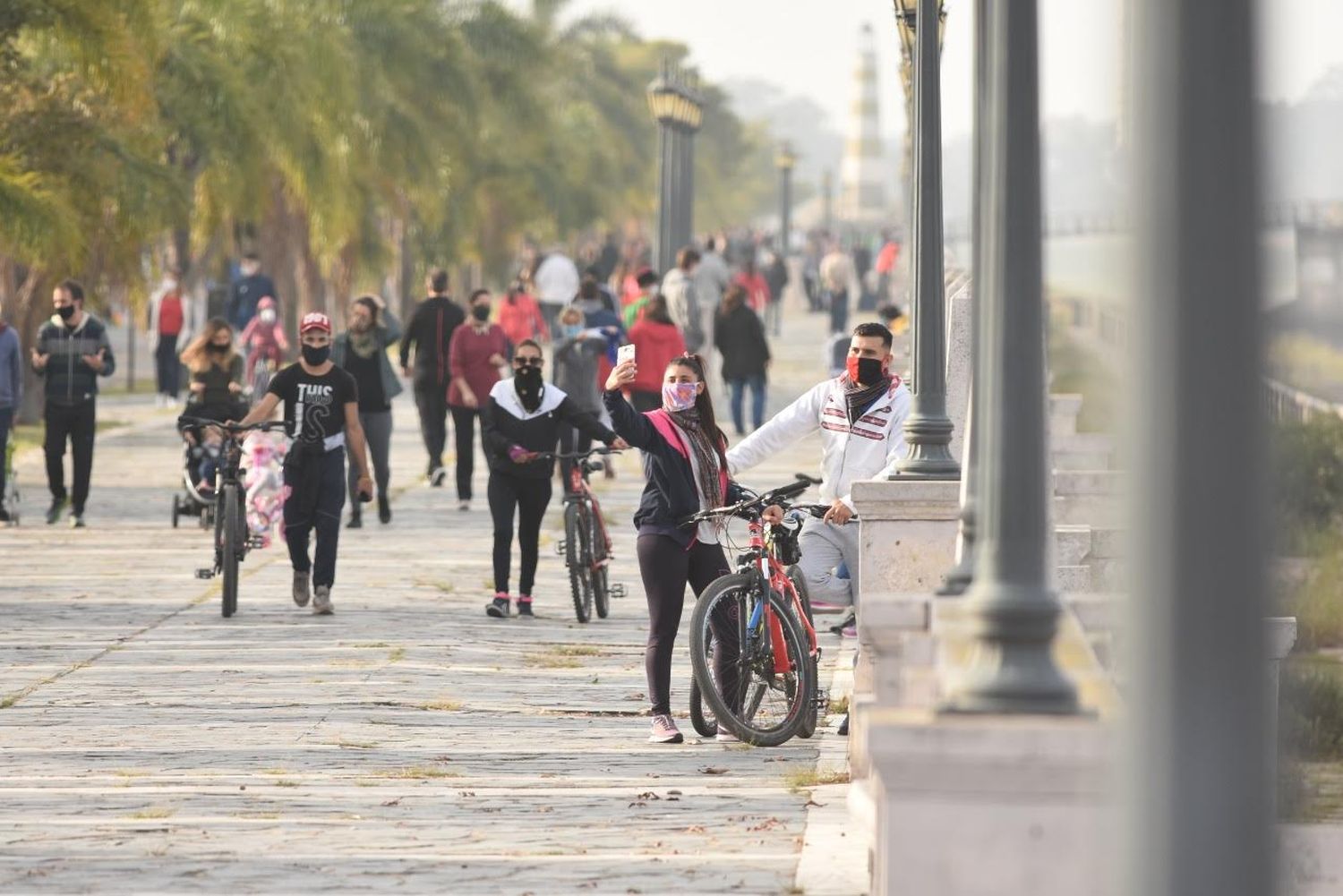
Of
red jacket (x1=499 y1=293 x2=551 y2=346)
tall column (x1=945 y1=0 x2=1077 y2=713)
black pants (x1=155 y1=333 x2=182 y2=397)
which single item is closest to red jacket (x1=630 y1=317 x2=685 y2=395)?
red jacket (x1=499 y1=293 x2=551 y2=346)

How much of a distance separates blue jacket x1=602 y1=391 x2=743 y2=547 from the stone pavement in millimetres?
920

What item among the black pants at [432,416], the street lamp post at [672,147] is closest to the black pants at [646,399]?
the black pants at [432,416]

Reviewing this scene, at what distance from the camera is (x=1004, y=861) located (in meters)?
5.75

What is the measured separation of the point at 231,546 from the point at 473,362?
637 centimetres

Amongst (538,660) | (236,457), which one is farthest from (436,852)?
(236,457)

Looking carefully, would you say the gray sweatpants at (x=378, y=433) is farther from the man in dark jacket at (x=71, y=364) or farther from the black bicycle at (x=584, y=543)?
the black bicycle at (x=584, y=543)

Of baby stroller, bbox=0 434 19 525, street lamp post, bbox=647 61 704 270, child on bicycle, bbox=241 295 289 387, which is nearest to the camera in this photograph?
baby stroller, bbox=0 434 19 525

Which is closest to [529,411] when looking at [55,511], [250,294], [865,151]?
[55,511]

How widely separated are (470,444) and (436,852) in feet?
43.0

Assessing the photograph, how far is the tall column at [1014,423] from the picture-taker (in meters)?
5.91

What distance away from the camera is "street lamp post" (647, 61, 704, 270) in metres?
34.3

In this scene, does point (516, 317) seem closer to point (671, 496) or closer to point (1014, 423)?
point (671, 496)

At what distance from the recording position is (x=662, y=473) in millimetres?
11000

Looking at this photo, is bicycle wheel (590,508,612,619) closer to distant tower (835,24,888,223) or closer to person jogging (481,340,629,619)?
person jogging (481,340,629,619)
